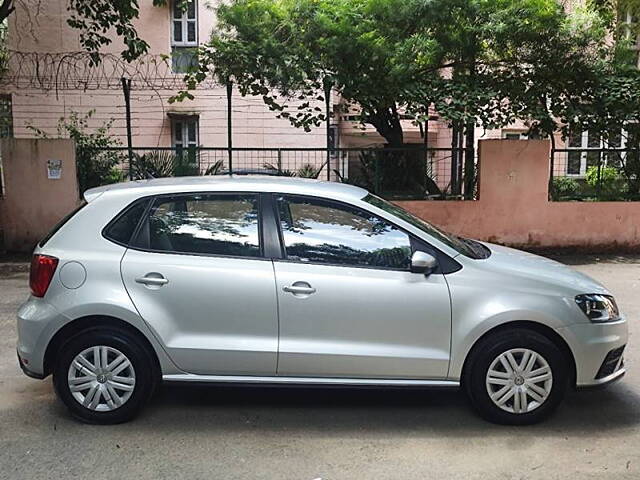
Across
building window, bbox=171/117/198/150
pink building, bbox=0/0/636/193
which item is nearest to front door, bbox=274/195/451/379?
pink building, bbox=0/0/636/193

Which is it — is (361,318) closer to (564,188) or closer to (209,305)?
(209,305)

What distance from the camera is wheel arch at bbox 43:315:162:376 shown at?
13.8 ft

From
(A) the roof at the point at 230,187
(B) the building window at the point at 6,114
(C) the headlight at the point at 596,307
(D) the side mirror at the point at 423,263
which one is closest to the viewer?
(D) the side mirror at the point at 423,263

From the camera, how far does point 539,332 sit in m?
4.23

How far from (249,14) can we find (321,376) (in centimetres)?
748

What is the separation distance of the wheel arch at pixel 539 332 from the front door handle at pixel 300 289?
1.11m

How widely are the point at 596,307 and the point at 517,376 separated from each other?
71 centimetres

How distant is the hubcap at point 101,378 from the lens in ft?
13.7

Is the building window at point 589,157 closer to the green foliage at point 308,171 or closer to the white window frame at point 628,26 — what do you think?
the white window frame at point 628,26

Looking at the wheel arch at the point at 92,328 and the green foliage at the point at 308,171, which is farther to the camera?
the green foliage at the point at 308,171

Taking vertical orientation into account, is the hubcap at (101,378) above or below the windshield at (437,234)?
below

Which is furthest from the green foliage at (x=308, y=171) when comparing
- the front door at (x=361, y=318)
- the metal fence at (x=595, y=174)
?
the front door at (x=361, y=318)

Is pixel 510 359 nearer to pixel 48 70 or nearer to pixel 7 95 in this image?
pixel 48 70

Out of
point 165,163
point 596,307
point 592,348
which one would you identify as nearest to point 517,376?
point 592,348
